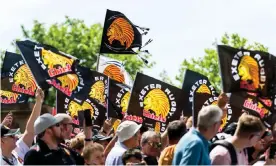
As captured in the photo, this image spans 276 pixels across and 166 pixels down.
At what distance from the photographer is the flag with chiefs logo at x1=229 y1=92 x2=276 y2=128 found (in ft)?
38.8

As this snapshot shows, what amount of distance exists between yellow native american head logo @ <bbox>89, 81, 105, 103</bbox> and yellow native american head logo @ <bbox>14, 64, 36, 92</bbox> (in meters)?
1.53

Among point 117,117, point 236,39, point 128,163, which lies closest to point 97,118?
point 117,117

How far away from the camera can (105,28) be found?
20016 mm

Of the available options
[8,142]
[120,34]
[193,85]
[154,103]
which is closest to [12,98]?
[120,34]

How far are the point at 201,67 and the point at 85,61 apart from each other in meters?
10.6

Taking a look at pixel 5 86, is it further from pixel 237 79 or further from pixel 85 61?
pixel 85 61

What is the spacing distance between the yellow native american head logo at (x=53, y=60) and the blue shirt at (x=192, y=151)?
679cm

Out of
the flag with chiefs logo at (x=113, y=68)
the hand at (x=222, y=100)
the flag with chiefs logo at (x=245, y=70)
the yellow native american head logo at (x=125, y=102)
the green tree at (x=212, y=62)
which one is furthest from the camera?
the green tree at (x=212, y=62)

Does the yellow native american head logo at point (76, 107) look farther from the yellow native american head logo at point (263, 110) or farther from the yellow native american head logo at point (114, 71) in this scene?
the yellow native american head logo at point (263, 110)

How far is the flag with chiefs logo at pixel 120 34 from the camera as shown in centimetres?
1994

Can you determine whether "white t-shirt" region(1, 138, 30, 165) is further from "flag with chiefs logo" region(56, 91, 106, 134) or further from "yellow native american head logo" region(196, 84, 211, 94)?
"yellow native american head logo" region(196, 84, 211, 94)

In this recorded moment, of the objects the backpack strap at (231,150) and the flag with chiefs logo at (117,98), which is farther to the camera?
the flag with chiefs logo at (117,98)

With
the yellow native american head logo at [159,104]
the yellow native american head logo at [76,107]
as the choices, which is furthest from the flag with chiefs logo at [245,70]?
the yellow native american head logo at [76,107]

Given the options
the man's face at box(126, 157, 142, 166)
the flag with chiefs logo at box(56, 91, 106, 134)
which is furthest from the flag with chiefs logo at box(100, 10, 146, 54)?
the man's face at box(126, 157, 142, 166)
